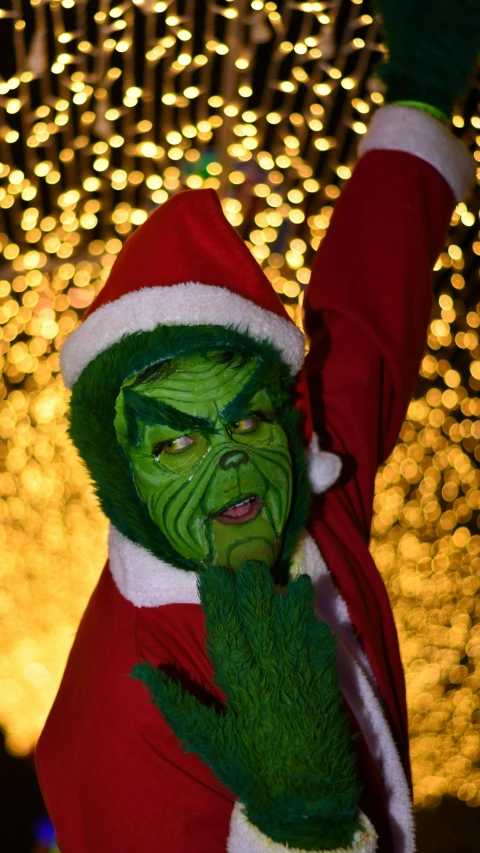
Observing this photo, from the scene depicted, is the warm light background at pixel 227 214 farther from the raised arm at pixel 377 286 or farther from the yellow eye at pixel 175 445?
the yellow eye at pixel 175 445

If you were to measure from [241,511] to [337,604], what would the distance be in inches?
11.5

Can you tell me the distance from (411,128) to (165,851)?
117 centimetres

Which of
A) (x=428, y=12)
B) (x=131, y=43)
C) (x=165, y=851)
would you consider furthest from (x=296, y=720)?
(x=131, y=43)

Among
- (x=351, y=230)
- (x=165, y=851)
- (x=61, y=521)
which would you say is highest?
(x=351, y=230)

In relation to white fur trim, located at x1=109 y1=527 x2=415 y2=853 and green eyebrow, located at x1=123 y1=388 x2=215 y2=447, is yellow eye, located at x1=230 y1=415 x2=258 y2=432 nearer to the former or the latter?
green eyebrow, located at x1=123 y1=388 x2=215 y2=447

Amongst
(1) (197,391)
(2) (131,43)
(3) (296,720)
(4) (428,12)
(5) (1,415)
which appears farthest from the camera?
(5) (1,415)

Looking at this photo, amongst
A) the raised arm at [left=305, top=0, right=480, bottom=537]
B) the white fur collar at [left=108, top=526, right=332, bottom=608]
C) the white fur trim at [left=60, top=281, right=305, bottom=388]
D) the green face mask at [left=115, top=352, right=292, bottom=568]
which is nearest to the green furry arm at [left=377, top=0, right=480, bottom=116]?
the raised arm at [left=305, top=0, right=480, bottom=537]

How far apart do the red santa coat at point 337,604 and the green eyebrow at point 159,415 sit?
0.19 metres

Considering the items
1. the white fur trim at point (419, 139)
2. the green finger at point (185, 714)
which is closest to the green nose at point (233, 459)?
the green finger at point (185, 714)

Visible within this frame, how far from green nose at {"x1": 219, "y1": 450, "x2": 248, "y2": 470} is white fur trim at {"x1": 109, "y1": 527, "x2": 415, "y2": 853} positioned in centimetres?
18

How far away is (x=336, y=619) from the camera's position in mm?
1459

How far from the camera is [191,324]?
4.20ft

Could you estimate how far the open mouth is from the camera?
Answer: 49.0 inches

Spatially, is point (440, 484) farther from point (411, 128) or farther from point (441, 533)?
point (411, 128)
